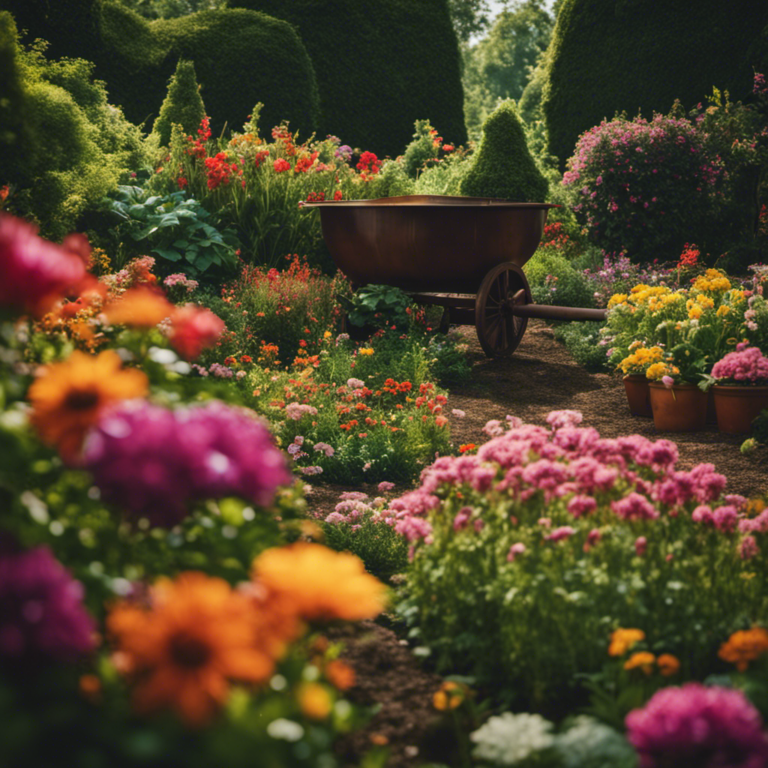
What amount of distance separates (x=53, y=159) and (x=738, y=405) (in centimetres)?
486

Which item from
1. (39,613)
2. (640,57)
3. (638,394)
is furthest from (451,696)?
(640,57)

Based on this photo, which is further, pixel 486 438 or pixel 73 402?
pixel 486 438

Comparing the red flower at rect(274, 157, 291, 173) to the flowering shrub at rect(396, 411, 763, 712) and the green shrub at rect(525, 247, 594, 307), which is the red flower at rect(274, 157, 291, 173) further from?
the flowering shrub at rect(396, 411, 763, 712)

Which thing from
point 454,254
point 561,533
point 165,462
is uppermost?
point 165,462

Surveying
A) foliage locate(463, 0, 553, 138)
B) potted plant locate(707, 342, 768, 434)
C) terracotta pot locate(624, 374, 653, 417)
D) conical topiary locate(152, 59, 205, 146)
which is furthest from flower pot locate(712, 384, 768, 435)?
foliage locate(463, 0, 553, 138)

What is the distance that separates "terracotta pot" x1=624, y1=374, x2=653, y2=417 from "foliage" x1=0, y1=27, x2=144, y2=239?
416 cm

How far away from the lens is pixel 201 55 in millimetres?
12305

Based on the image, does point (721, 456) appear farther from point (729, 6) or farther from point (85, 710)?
point (729, 6)

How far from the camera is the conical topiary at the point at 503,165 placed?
1007cm

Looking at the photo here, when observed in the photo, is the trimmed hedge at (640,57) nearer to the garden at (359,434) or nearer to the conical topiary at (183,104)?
the garden at (359,434)

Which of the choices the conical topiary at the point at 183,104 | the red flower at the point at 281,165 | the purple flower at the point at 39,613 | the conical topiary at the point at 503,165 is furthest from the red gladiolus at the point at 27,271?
the conical topiary at the point at 503,165

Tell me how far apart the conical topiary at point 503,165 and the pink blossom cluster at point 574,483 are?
8.06 m

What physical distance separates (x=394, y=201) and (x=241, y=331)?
2155 mm

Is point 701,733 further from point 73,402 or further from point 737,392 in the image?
point 737,392
